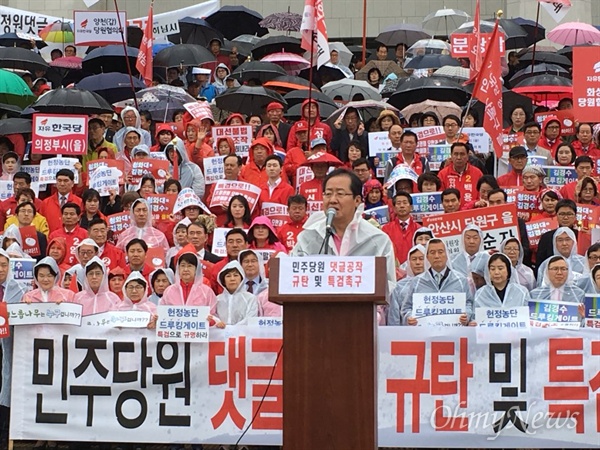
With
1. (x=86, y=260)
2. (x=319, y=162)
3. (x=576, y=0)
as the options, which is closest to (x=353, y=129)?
(x=319, y=162)

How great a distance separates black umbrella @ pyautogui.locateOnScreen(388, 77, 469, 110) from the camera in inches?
742

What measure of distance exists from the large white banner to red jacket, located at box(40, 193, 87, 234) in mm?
3789

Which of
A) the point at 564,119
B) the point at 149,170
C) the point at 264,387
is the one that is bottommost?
the point at 264,387

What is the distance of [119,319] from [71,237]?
10.4ft

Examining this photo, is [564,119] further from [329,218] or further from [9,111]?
[329,218]

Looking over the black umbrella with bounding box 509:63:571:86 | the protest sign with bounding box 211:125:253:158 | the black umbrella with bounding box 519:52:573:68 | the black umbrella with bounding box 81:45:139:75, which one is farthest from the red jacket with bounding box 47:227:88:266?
the black umbrella with bounding box 519:52:573:68

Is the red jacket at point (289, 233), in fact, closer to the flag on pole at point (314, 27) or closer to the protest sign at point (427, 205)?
the protest sign at point (427, 205)

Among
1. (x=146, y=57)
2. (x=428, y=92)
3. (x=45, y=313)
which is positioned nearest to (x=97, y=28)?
(x=146, y=57)

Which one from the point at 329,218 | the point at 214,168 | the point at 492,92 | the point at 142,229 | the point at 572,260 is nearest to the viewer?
the point at 329,218

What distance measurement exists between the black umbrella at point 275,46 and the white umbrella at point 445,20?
4076mm

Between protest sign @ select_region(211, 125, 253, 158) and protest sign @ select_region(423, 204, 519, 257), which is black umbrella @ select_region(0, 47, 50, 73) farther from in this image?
protest sign @ select_region(423, 204, 519, 257)

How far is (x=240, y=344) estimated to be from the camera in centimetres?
1090

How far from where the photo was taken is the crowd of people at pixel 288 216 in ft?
37.3

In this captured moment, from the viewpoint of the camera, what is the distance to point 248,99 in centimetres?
1873
